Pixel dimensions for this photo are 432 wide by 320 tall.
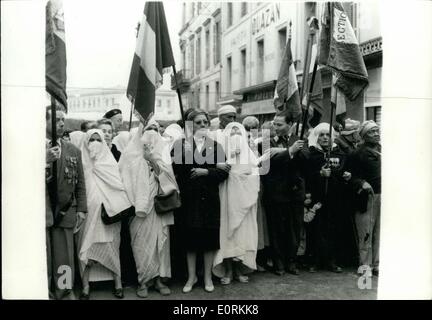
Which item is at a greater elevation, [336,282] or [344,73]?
[344,73]

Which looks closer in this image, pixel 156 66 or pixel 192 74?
pixel 156 66

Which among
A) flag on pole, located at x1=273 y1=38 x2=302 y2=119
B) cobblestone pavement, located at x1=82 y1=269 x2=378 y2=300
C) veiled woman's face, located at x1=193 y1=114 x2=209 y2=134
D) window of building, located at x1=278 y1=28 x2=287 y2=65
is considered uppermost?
window of building, located at x1=278 y1=28 x2=287 y2=65

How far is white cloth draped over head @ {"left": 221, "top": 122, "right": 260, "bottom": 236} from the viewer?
4730mm

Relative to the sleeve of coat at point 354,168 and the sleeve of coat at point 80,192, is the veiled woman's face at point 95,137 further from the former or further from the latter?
the sleeve of coat at point 354,168

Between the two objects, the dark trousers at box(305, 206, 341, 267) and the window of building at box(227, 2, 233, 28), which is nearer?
the window of building at box(227, 2, 233, 28)

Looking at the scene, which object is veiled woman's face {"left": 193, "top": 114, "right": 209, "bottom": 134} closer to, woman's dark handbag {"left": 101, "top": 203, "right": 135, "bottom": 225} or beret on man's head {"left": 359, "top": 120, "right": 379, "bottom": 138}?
woman's dark handbag {"left": 101, "top": 203, "right": 135, "bottom": 225}

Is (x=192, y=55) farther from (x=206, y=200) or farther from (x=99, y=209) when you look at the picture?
(x=99, y=209)

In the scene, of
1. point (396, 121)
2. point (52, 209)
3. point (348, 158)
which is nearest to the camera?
point (52, 209)

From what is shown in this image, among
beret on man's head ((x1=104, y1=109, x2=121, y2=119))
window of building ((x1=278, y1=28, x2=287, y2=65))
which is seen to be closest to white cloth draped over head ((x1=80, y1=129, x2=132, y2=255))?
beret on man's head ((x1=104, y1=109, x2=121, y2=119))

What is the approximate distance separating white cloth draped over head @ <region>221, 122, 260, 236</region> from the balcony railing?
627 mm

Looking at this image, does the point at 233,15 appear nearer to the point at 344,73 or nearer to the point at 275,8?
the point at 275,8
